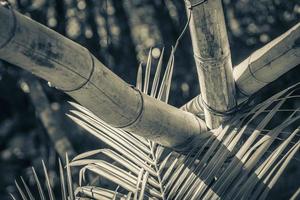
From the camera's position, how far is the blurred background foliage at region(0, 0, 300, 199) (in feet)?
7.95

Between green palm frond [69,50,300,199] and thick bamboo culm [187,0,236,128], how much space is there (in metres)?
0.05

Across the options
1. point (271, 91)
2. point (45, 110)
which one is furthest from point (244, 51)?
point (45, 110)

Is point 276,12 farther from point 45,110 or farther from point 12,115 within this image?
point 12,115

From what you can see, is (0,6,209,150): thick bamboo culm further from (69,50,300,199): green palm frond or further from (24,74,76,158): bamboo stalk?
(24,74,76,158): bamboo stalk

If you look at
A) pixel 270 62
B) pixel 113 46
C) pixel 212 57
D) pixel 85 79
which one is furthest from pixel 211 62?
pixel 113 46

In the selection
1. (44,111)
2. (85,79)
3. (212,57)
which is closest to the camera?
(85,79)

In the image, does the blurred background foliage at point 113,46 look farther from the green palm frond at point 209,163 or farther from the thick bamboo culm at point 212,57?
the thick bamboo culm at point 212,57

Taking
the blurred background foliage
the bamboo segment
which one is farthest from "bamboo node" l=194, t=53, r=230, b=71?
the blurred background foliage

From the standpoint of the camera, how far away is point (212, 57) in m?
0.94

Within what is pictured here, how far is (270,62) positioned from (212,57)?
0.55 feet

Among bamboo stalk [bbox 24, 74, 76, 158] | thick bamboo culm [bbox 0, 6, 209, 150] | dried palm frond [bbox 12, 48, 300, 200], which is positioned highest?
thick bamboo culm [bbox 0, 6, 209, 150]

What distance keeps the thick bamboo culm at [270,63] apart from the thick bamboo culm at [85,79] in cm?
20

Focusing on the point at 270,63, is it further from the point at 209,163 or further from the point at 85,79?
the point at 85,79

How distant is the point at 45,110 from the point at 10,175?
0.43 metres
